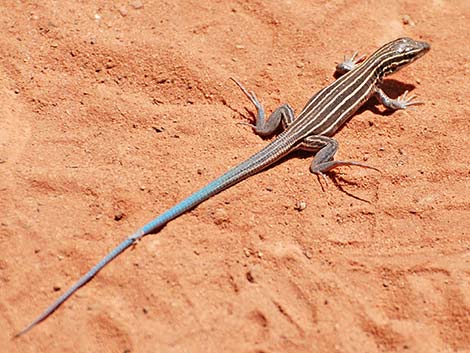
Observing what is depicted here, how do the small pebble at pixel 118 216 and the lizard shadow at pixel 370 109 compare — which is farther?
the lizard shadow at pixel 370 109

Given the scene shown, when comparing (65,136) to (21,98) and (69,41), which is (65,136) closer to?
(21,98)

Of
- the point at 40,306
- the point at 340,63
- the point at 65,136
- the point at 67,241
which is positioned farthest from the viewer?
the point at 340,63

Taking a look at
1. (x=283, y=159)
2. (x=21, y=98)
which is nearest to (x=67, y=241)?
(x=21, y=98)

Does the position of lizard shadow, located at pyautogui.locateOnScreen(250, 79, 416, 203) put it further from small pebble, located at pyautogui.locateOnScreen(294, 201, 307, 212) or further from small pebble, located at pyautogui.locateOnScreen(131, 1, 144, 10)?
small pebble, located at pyautogui.locateOnScreen(131, 1, 144, 10)

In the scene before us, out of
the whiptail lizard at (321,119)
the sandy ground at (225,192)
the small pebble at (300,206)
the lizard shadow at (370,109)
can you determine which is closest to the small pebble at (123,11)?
the sandy ground at (225,192)

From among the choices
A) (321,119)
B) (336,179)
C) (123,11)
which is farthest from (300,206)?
(123,11)

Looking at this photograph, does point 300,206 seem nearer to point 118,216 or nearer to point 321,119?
point 321,119

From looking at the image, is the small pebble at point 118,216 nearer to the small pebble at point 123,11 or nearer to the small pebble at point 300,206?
the small pebble at point 300,206
